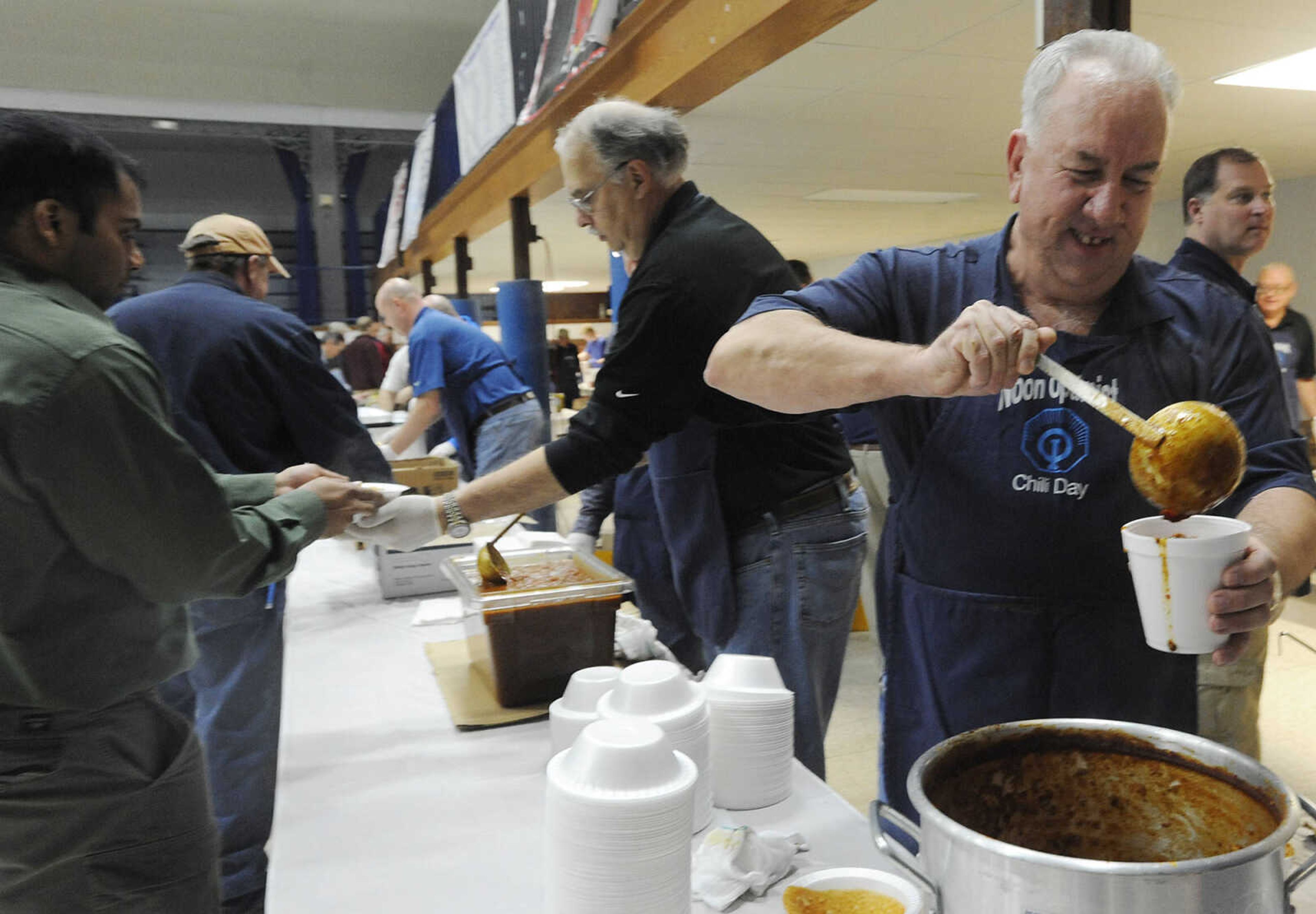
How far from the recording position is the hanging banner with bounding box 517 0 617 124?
344cm

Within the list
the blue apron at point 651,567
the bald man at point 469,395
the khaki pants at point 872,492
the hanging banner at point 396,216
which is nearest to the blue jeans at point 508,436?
the bald man at point 469,395

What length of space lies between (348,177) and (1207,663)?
53.1ft

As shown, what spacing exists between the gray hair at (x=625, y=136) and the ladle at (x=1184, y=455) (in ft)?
4.04

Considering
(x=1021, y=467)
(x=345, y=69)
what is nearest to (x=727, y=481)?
(x=1021, y=467)

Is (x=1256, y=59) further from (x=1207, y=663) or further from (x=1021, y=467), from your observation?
(x=1021, y=467)

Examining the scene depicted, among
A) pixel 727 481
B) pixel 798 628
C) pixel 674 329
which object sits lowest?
pixel 798 628

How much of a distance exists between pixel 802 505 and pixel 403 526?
0.88 meters

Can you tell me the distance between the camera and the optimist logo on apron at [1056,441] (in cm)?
121

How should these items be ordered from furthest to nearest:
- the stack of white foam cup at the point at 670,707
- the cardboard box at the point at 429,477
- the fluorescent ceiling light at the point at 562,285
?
the fluorescent ceiling light at the point at 562,285 < the cardboard box at the point at 429,477 < the stack of white foam cup at the point at 670,707

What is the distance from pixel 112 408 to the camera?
1261 millimetres

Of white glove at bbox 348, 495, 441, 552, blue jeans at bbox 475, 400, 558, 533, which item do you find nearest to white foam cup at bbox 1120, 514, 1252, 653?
white glove at bbox 348, 495, 441, 552

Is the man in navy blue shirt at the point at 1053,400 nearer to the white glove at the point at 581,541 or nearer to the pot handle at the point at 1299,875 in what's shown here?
the pot handle at the point at 1299,875

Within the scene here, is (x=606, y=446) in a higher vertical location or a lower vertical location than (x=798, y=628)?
higher

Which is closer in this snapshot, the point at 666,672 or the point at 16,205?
the point at 666,672
